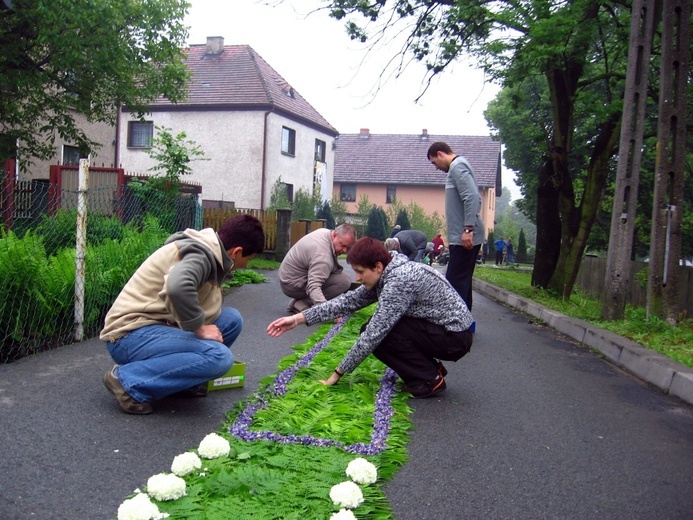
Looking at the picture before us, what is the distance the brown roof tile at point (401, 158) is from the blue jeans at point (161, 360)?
49.1 m

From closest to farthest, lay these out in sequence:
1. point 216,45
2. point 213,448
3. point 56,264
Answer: point 213,448, point 56,264, point 216,45

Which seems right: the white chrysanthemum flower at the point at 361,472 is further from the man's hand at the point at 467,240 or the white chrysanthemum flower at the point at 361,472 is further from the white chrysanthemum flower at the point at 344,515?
the man's hand at the point at 467,240

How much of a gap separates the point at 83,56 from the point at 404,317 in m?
11.6

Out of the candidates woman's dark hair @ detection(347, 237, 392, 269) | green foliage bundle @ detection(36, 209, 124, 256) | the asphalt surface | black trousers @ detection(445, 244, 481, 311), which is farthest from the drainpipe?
woman's dark hair @ detection(347, 237, 392, 269)

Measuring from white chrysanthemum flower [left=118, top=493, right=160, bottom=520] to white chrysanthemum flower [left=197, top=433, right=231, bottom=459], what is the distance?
75cm

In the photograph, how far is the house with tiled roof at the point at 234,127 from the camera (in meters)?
34.6

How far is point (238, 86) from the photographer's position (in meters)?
35.7

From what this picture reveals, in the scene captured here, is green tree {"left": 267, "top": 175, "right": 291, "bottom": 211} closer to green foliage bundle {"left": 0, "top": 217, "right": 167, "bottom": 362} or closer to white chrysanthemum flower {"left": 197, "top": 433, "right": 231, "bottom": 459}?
green foliage bundle {"left": 0, "top": 217, "right": 167, "bottom": 362}

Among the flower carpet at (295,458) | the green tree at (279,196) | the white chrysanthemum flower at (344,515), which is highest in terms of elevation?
the green tree at (279,196)

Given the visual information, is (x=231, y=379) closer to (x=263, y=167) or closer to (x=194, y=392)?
(x=194, y=392)

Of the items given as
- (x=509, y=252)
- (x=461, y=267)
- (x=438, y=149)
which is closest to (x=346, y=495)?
(x=461, y=267)

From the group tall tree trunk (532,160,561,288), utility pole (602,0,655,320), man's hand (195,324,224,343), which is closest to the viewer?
man's hand (195,324,224,343)

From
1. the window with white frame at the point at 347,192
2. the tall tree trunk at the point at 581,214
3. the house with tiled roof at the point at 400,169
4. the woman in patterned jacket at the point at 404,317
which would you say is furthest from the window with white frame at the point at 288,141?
the woman in patterned jacket at the point at 404,317

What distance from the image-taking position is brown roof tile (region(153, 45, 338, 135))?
114 feet
